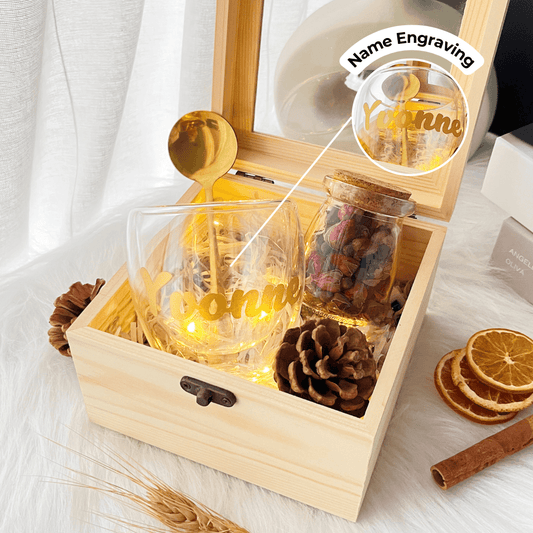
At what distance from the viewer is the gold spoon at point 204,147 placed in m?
0.64

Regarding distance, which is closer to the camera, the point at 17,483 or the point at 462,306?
the point at 17,483

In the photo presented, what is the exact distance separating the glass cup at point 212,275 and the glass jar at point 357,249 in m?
0.06

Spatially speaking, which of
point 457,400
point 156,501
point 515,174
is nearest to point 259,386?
point 156,501

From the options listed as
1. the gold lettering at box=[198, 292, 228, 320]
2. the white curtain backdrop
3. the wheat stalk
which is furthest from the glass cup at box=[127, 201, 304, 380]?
the white curtain backdrop

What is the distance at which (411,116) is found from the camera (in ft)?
1.97

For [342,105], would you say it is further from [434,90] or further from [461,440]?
[461,440]

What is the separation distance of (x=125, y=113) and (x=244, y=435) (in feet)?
2.00

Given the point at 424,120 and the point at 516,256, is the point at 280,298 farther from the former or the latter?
the point at 516,256

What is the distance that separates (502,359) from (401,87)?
0.29 metres

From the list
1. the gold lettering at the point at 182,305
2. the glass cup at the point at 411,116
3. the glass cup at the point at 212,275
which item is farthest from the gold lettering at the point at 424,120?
the gold lettering at the point at 182,305

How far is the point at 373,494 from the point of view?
1.86ft

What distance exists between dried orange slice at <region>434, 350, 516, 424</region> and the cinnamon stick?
0.08 feet

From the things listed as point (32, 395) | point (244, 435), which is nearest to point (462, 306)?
point (244, 435)

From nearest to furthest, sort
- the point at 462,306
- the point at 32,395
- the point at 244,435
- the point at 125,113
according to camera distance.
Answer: the point at 244,435 < the point at 32,395 < the point at 462,306 < the point at 125,113
